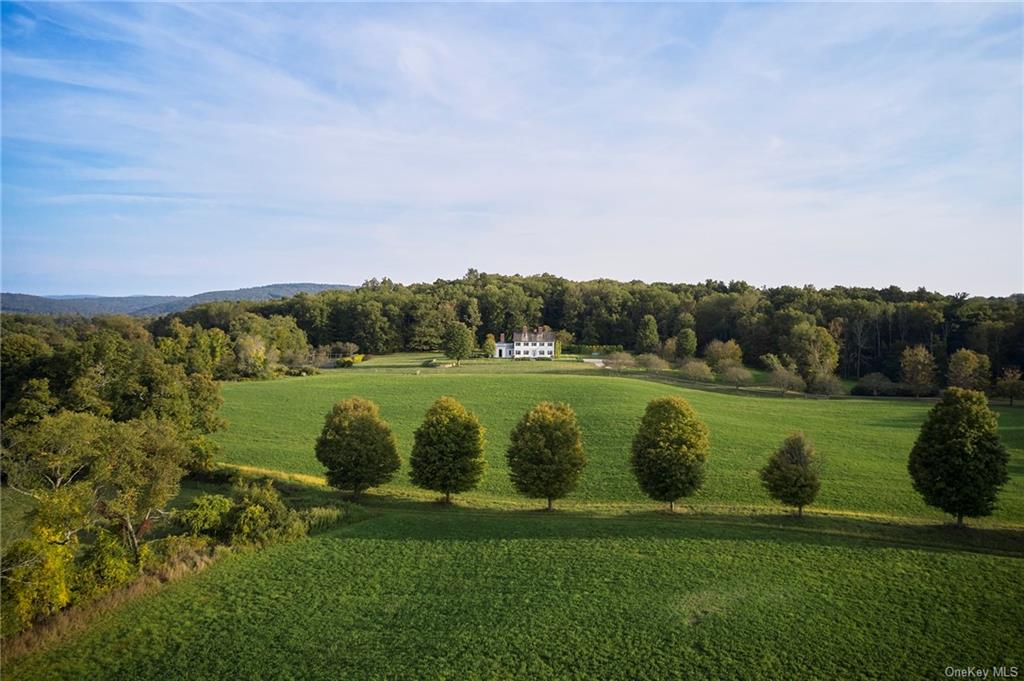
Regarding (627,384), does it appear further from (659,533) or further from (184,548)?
(184,548)

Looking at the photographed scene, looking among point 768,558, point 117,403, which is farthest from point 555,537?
point 117,403

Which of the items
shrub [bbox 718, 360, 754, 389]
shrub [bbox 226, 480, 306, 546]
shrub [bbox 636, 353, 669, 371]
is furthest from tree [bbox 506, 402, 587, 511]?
shrub [bbox 636, 353, 669, 371]

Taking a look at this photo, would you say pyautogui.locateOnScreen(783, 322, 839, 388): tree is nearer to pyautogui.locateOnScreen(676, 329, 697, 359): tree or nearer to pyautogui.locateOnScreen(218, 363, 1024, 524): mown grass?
pyautogui.locateOnScreen(218, 363, 1024, 524): mown grass

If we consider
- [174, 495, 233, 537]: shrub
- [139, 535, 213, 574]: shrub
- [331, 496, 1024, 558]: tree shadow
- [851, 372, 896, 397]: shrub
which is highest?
[851, 372, 896, 397]: shrub

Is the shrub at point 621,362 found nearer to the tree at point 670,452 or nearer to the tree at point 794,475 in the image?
the tree at point 670,452

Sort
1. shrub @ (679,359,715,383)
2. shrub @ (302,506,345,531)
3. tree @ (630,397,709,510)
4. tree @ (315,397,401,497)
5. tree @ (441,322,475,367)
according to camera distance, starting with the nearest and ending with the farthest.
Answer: shrub @ (302,506,345,531)
tree @ (630,397,709,510)
tree @ (315,397,401,497)
shrub @ (679,359,715,383)
tree @ (441,322,475,367)

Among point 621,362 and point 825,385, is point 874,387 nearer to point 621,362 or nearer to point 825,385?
point 825,385

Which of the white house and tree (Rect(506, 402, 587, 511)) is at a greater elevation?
the white house
